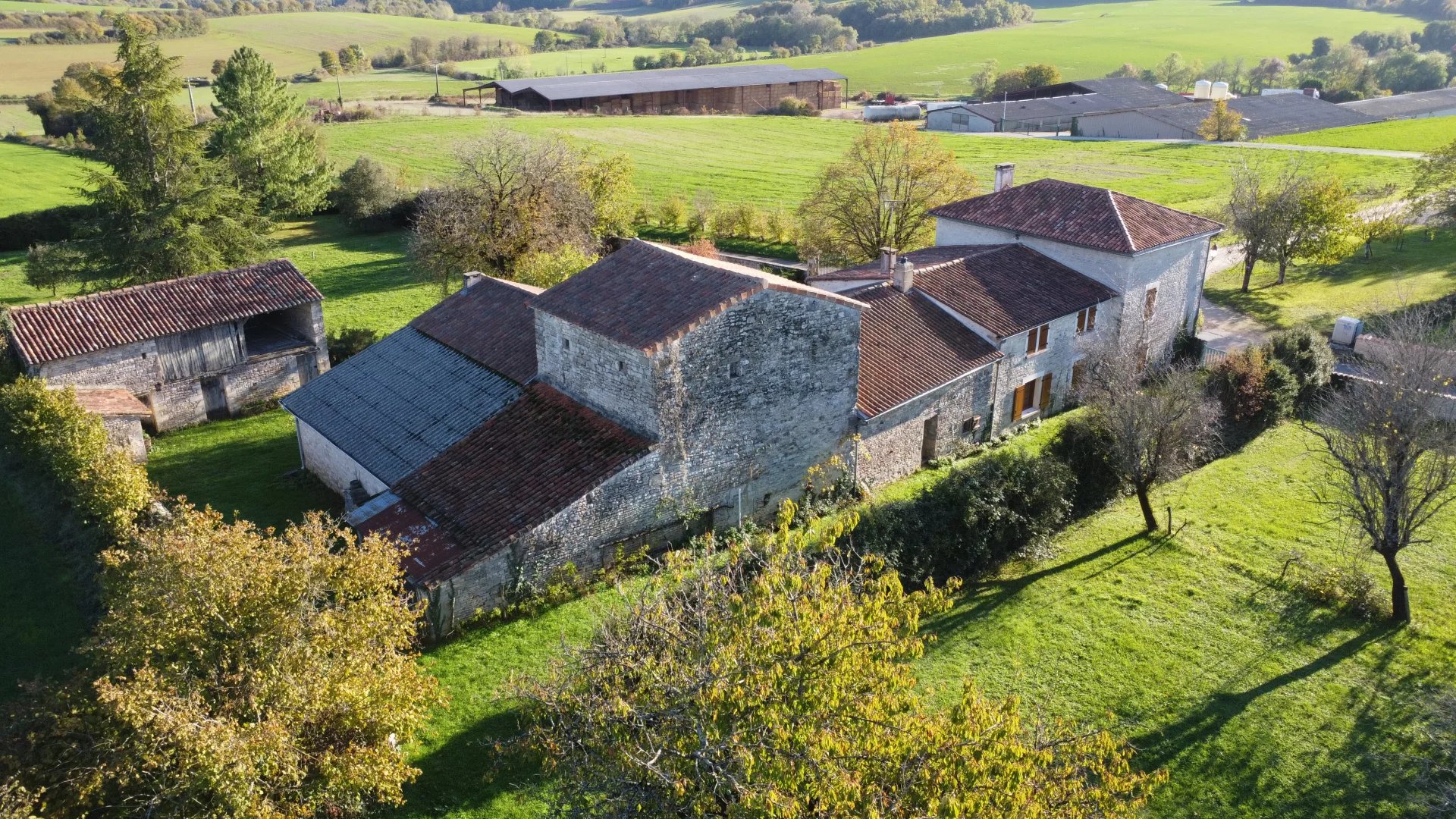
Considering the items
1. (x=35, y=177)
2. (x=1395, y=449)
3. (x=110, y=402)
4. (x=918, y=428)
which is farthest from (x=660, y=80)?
(x=1395, y=449)

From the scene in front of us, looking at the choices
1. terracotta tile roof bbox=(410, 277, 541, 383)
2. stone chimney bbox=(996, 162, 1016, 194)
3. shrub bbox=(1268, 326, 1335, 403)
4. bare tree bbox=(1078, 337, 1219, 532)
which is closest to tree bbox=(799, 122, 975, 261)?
stone chimney bbox=(996, 162, 1016, 194)

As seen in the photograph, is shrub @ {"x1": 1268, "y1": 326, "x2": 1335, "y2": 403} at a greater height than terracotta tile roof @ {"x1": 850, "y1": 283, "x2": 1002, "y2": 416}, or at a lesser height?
lesser

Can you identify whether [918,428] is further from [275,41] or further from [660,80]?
[275,41]

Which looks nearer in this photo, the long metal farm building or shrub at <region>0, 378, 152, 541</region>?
shrub at <region>0, 378, 152, 541</region>

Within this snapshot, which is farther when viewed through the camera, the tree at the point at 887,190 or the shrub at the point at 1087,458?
the tree at the point at 887,190

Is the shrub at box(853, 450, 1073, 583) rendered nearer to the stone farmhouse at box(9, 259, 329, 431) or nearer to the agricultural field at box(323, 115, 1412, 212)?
the stone farmhouse at box(9, 259, 329, 431)

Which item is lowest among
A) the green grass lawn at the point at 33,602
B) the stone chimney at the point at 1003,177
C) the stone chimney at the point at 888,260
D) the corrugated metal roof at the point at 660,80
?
the green grass lawn at the point at 33,602

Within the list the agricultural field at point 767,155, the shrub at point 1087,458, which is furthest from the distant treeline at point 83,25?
the shrub at point 1087,458

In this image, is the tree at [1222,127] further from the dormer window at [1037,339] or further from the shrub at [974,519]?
the shrub at [974,519]
